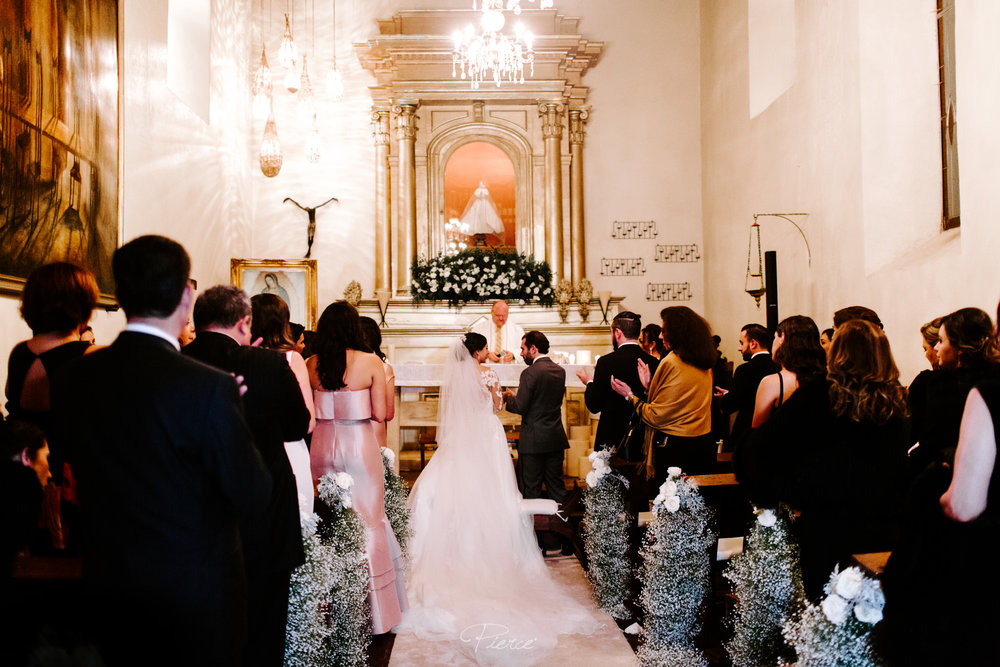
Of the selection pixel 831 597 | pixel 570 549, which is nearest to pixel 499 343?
pixel 570 549

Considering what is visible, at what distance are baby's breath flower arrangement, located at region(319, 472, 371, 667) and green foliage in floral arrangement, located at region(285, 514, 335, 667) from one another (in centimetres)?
21

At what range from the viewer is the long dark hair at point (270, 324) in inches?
139

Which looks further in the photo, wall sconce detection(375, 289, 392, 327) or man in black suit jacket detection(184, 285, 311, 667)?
wall sconce detection(375, 289, 392, 327)

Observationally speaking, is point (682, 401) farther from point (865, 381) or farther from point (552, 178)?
point (552, 178)

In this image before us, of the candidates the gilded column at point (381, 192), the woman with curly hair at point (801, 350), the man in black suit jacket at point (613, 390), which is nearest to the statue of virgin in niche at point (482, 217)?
the gilded column at point (381, 192)

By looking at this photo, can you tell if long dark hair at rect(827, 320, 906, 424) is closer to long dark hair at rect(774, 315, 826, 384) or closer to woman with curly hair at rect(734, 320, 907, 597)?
woman with curly hair at rect(734, 320, 907, 597)

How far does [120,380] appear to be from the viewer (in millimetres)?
1956

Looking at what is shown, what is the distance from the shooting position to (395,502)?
17.0ft

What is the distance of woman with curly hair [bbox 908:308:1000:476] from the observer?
3.46 m

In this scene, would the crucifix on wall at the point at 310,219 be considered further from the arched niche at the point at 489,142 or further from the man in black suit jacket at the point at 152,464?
the man in black suit jacket at the point at 152,464

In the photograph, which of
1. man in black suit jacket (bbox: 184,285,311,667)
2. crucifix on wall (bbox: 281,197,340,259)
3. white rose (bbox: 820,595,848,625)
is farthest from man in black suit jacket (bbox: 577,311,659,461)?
crucifix on wall (bbox: 281,197,340,259)

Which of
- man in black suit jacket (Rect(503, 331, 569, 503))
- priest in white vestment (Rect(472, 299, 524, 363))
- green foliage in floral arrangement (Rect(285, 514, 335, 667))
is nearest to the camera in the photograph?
green foliage in floral arrangement (Rect(285, 514, 335, 667))

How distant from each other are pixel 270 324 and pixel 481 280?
7.32 metres

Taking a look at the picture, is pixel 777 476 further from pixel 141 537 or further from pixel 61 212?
pixel 61 212
